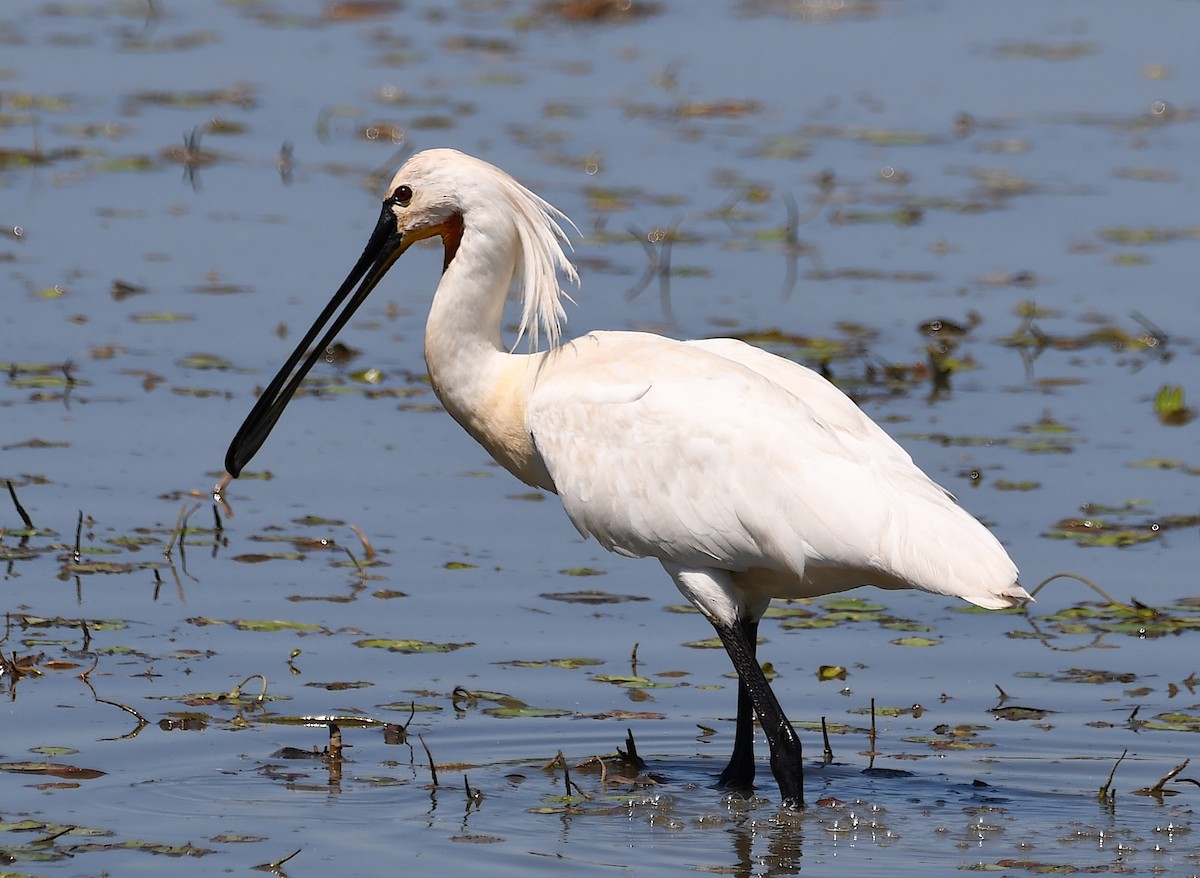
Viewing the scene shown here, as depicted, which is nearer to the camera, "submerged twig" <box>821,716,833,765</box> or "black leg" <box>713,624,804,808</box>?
"black leg" <box>713,624,804,808</box>

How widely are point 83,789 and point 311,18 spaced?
16.0 metres

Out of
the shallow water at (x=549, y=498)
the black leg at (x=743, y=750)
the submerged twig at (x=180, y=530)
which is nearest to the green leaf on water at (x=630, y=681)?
the shallow water at (x=549, y=498)

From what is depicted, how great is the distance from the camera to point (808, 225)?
49.5 ft

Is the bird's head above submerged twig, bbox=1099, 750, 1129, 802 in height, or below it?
above

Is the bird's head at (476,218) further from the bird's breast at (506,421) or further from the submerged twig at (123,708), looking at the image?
the submerged twig at (123,708)

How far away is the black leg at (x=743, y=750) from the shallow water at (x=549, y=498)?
0.09 m

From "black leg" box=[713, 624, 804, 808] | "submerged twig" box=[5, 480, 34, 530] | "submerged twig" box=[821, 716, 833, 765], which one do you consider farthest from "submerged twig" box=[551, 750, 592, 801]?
"submerged twig" box=[5, 480, 34, 530]

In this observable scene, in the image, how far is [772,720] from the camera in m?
7.02

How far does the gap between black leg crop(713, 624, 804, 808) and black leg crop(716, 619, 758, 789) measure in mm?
120

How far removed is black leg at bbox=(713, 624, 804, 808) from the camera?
7.02 meters

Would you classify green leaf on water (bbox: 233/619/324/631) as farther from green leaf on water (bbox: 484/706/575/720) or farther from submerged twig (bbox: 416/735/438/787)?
submerged twig (bbox: 416/735/438/787)

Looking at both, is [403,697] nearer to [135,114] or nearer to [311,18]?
[135,114]

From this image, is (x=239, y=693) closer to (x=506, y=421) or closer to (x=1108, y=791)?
(x=506, y=421)

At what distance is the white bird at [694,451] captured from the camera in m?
6.89
